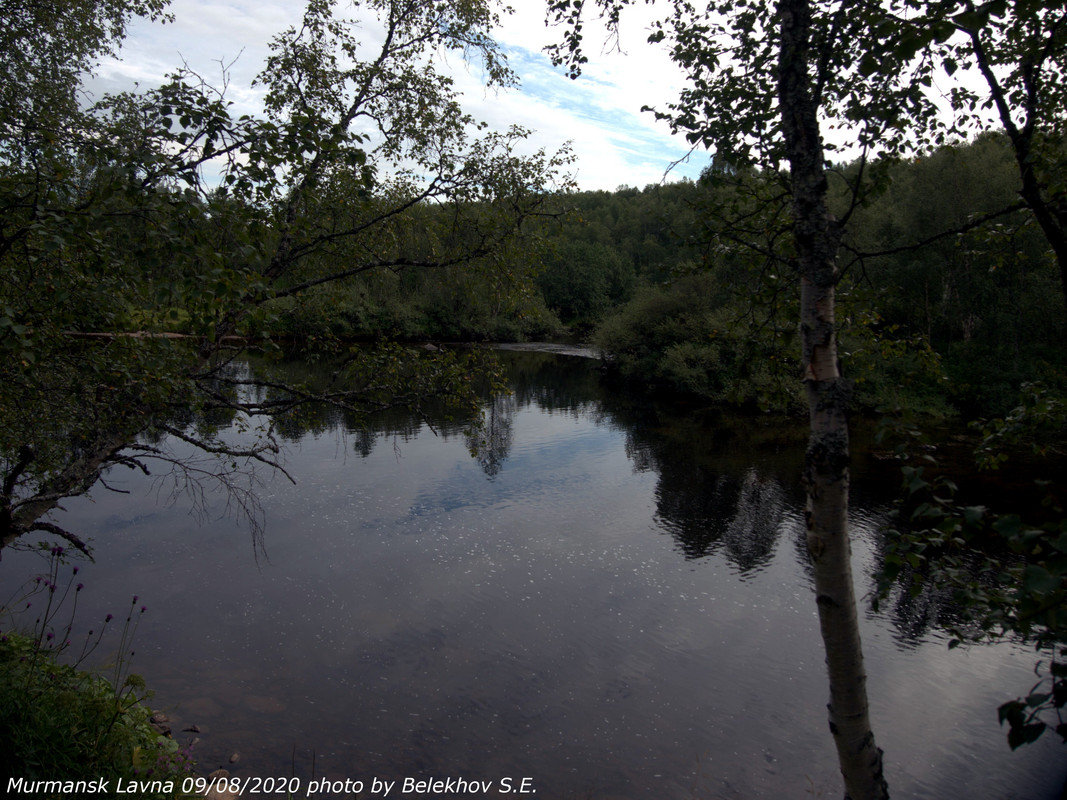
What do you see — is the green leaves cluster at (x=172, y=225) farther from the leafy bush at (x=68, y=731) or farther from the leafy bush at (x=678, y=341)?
the leafy bush at (x=678, y=341)

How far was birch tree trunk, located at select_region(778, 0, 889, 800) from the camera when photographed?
11.6ft

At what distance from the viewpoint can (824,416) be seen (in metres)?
3.48

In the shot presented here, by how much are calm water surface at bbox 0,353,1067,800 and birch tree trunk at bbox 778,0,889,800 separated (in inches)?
222

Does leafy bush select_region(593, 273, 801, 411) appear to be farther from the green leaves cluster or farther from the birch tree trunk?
the birch tree trunk

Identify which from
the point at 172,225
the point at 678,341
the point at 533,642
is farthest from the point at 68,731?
the point at 678,341

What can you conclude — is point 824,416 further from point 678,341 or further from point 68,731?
point 678,341

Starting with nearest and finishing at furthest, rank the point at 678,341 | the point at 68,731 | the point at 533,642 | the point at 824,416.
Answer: the point at 824,416, the point at 68,731, the point at 533,642, the point at 678,341

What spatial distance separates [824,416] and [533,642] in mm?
9383

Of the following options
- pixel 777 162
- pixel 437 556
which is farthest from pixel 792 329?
pixel 437 556

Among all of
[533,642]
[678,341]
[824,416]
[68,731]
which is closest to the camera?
[824,416]

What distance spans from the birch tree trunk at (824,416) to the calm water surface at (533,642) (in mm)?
5634

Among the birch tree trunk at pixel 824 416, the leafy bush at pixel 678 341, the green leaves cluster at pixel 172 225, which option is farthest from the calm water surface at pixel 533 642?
the leafy bush at pixel 678 341

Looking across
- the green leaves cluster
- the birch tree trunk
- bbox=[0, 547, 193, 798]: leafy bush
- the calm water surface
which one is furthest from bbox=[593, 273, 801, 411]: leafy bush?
bbox=[0, 547, 193, 798]: leafy bush

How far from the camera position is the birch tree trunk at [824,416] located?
3.53 m
